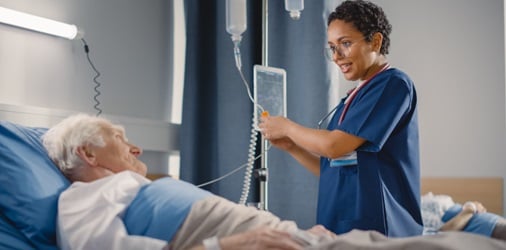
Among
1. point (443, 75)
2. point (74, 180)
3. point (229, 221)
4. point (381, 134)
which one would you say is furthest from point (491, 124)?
point (74, 180)

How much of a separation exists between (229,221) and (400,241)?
0.48m

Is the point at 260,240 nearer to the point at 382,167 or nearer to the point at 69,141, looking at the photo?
the point at 382,167

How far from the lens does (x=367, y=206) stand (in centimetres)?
179

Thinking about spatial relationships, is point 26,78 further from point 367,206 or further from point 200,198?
point 367,206

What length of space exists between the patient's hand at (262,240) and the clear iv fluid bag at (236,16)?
1.00m

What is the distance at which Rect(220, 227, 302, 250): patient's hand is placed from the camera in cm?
134

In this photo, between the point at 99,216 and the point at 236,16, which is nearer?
the point at 99,216

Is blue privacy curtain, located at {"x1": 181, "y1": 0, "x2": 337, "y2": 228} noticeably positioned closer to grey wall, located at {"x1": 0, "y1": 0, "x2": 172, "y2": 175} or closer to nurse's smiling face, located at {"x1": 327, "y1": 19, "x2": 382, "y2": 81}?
grey wall, located at {"x1": 0, "y1": 0, "x2": 172, "y2": 175}

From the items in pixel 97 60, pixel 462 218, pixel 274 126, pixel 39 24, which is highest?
pixel 39 24

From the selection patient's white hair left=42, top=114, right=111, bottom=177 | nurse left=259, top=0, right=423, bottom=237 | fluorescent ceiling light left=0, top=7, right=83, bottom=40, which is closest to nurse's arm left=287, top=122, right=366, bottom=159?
nurse left=259, top=0, right=423, bottom=237

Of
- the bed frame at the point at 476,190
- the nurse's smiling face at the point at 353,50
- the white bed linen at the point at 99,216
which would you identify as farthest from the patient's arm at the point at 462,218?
the white bed linen at the point at 99,216

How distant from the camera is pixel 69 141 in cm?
181

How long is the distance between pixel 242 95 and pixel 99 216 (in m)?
1.40

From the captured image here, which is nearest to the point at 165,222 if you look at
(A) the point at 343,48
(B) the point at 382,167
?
(B) the point at 382,167
